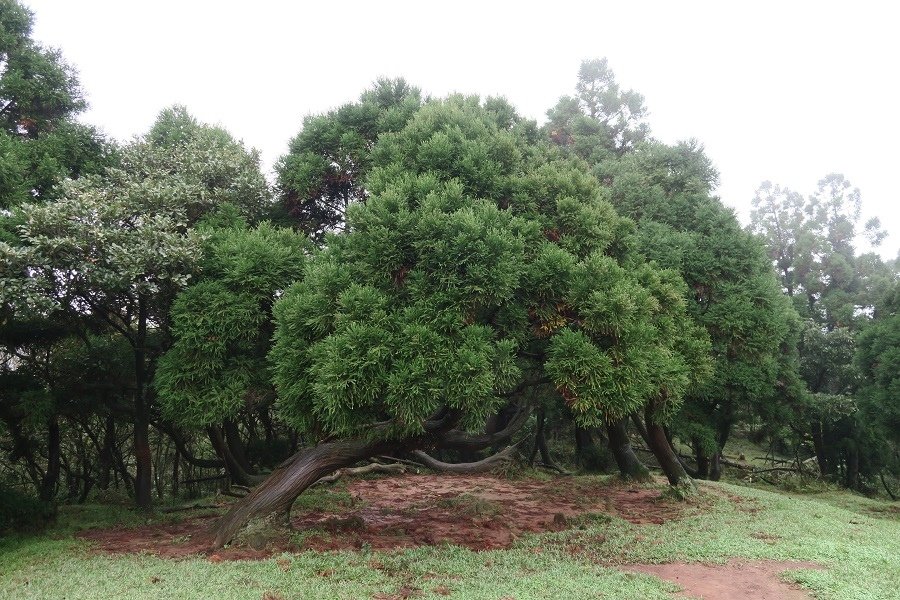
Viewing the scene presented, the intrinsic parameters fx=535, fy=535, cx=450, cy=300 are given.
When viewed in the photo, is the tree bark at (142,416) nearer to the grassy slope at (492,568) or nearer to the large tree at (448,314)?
the grassy slope at (492,568)

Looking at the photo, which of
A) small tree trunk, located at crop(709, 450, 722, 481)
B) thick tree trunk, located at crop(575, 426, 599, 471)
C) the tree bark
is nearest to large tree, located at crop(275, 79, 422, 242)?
the tree bark

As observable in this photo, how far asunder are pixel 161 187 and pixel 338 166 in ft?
9.94

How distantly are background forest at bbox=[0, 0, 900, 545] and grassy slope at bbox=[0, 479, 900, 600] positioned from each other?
1467 mm

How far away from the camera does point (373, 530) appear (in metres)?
8.29

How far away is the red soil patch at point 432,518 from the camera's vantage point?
7355 millimetres

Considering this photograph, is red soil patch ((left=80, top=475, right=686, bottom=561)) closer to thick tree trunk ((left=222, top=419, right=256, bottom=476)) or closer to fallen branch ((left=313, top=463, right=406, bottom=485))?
fallen branch ((left=313, top=463, right=406, bottom=485))

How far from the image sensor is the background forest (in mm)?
6637

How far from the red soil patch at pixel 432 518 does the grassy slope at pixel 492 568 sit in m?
0.59

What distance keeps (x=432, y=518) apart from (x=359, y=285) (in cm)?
A: 501

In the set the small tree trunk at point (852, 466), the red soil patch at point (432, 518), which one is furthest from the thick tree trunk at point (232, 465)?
the small tree trunk at point (852, 466)

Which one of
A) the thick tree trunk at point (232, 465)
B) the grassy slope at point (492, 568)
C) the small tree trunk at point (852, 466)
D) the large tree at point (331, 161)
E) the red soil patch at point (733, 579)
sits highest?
the large tree at point (331, 161)

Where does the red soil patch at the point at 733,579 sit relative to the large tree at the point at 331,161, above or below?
below

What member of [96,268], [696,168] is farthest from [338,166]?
[696,168]

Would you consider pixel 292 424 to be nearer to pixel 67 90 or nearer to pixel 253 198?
pixel 253 198
